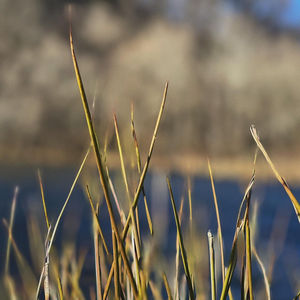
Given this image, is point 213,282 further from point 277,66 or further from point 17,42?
point 17,42

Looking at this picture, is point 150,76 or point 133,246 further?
point 150,76

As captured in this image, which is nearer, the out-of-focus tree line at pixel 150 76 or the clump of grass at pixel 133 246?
the clump of grass at pixel 133 246

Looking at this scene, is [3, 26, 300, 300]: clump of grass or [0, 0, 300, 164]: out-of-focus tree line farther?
[0, 0, 300, 164]: out-of-focus tree line

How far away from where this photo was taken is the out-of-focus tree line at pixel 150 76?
10.6 metres

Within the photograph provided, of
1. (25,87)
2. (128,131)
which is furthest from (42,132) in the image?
(128,131)

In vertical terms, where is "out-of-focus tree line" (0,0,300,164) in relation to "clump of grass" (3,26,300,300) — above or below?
below

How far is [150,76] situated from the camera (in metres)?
11.3

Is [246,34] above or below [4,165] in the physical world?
above

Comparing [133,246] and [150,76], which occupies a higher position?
[133,246]

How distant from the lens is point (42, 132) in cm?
1054

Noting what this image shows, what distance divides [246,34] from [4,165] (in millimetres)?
6448

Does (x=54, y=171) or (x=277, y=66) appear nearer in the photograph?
(x=54, y=171)

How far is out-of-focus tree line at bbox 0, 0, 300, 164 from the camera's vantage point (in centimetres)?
1059

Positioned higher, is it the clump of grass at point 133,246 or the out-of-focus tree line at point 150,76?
the clump of grass at point 133,246
